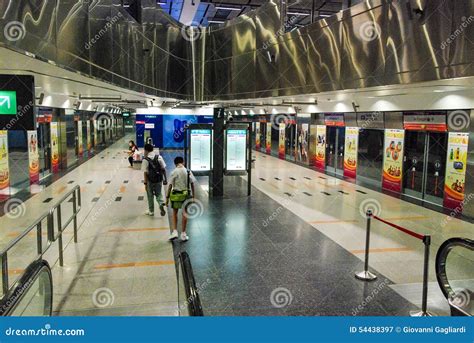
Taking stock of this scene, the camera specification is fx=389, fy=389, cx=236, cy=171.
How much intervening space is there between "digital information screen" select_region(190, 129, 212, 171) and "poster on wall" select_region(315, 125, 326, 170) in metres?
7.02

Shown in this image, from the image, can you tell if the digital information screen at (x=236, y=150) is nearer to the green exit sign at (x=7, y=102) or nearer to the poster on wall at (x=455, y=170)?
the poster on wall at (x=455, y=170)

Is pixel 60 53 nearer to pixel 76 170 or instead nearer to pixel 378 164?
pixel 378 164

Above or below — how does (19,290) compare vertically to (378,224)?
above

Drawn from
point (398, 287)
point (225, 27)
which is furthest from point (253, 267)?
point (225, 27)

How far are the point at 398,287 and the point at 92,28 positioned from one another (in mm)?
5639

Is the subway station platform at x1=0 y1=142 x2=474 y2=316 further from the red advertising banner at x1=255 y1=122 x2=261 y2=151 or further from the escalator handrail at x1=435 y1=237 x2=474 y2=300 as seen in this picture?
the red advertising banner at x1=255 y1=122 x2=261 y2=151

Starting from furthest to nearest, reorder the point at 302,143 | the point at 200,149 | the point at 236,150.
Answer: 1. the point at 302,143
2. the point at 236,150
3. the point at 200,149

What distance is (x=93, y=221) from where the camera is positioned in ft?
26.2

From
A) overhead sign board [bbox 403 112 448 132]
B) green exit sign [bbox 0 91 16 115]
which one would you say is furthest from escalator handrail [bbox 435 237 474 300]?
overhead sign board [bbox 403 112 448 132]

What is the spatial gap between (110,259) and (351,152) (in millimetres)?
10664

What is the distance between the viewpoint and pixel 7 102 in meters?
4.14

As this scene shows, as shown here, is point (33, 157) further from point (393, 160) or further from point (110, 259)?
point (393, 160)

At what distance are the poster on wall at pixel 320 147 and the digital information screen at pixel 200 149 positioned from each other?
7.02 metres

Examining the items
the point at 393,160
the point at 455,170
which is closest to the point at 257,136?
the point at 393,160
